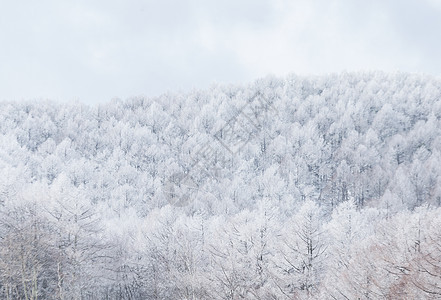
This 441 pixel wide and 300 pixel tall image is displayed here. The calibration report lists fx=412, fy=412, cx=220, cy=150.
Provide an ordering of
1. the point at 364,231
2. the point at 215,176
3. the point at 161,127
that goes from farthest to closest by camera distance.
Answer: the point at 161,127
the point at 215,176
the point at 364,231

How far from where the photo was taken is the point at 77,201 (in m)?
32.5

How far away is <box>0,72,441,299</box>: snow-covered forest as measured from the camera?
26906 mm

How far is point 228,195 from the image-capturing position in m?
102

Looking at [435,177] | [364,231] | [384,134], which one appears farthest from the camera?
[384,134]

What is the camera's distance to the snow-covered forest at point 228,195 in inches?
1059

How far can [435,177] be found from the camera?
10506 centimetres

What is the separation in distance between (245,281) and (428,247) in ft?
39.4

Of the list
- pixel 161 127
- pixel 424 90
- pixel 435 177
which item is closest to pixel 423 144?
pixel 435 177

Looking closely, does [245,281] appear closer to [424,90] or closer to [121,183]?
[121,183]

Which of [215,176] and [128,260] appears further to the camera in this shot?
[215,176]

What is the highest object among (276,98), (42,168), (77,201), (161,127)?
(276,98)

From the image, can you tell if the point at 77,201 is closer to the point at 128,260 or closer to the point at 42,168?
the point at 128,260

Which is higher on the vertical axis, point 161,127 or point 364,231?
point 161,127

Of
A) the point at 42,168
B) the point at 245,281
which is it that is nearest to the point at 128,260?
the point at 245,281
